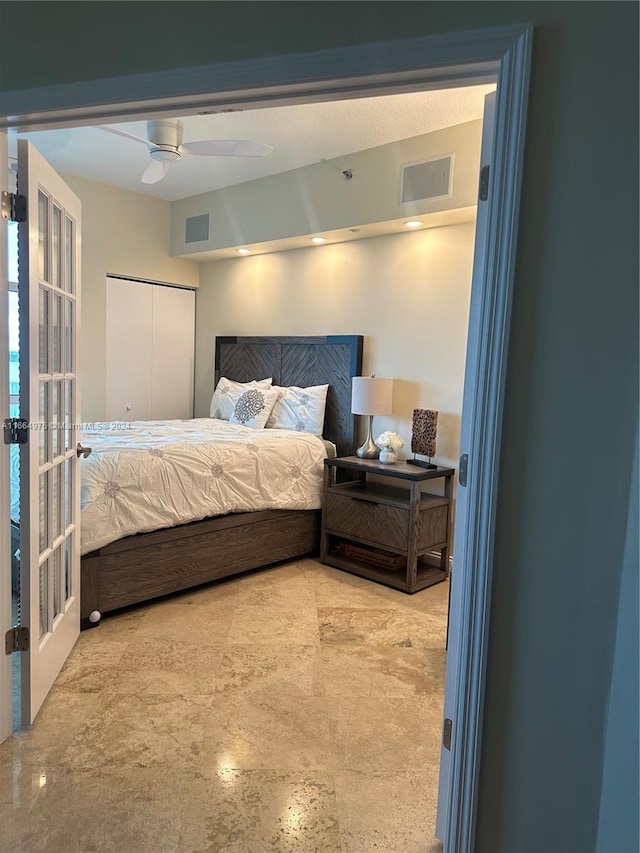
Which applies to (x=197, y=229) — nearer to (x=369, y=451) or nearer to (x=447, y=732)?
(x=369, y=451)

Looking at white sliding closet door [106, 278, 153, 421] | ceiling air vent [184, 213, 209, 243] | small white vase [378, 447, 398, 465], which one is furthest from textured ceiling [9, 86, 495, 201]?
small white vase [378, 447, 398, 465]

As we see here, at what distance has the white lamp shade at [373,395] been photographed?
3883 mm

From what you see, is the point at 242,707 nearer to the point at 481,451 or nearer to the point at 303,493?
the point at 481,451

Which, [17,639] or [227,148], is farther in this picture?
[227,148]

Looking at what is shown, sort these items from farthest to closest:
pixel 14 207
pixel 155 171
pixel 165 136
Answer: pixel 155 171, pixel 165 136, pixel 14 207

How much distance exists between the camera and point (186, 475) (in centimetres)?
326

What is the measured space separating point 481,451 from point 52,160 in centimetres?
433

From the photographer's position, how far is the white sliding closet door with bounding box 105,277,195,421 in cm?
510

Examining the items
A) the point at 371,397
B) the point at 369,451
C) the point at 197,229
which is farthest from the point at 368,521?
the point at 197,229

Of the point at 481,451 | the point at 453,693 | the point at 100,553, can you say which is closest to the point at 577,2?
the point at 481,451

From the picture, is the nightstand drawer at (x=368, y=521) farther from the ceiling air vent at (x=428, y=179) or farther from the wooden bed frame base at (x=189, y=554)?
the ceiling air vent at (x=428, y=179)

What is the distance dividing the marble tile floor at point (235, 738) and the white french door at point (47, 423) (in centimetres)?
25

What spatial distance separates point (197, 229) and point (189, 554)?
10.3 ft

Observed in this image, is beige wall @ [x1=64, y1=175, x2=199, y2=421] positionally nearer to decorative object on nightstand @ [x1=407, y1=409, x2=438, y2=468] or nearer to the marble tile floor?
the marble tile floor
